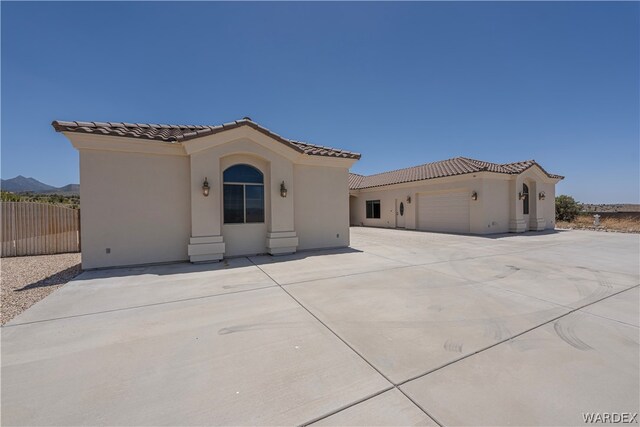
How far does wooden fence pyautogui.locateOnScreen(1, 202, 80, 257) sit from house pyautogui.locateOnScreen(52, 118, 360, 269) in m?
3.94

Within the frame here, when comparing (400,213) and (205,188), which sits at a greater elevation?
(205,188)

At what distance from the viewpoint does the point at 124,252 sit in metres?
7.73

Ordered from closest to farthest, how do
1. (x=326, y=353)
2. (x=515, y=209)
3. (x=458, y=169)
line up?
(x=326, y=353) → (x=515, y=209) → (x=458, y=169)

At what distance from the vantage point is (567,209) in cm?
2628

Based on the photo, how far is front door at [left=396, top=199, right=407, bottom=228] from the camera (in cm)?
2000

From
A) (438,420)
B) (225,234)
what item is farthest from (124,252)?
(438,420)

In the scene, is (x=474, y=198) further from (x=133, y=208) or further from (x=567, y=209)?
(x=567, y=209)

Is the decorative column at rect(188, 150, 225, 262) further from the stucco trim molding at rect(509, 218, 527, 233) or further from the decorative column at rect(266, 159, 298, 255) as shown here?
the stucco trim molding at rect(509, 218, 527, 233)

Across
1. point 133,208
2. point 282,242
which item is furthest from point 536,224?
point 133,208

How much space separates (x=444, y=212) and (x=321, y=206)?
10.7 m

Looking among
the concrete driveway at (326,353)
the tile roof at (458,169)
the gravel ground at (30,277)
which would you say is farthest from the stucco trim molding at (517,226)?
the gravel ground at (30,277)

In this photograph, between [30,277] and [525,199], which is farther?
[525,199]

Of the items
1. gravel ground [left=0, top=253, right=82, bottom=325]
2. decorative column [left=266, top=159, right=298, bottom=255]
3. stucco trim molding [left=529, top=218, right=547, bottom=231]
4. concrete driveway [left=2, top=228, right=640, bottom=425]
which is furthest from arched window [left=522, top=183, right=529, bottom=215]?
gravel ground [left=0, top=253, right=82, bottom=325]

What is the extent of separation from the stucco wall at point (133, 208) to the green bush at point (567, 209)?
33.8 meters
